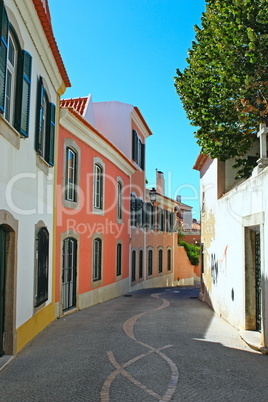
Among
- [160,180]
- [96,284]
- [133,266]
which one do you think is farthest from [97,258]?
[160,180]

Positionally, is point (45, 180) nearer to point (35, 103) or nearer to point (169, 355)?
point (35, 103)

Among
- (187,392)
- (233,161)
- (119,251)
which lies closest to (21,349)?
(187,392)

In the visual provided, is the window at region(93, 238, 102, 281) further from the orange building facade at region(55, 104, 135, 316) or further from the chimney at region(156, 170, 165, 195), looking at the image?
the chimney at region(156, 170, 165, 195)

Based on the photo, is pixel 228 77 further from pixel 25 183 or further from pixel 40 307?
pixel 40 307

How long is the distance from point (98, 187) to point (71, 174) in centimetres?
297

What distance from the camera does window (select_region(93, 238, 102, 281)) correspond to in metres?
15.7

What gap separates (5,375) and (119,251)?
44.1 feet

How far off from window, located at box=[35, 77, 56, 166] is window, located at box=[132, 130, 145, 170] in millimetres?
12471

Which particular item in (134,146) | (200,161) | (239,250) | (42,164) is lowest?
(239,250)

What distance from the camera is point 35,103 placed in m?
8.88

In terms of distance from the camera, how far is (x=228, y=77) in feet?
35.9

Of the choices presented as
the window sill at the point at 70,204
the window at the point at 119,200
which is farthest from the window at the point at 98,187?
the window at the point at 119,200

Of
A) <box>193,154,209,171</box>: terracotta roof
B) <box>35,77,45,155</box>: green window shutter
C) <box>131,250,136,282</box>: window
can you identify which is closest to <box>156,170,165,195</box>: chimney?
<box>131,250,136,282</box>: window

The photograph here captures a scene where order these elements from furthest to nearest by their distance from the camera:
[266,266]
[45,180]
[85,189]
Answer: [85,189] < [45,180] < [266,266]
